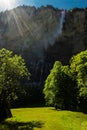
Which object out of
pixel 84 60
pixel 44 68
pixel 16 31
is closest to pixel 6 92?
pixel 84 60

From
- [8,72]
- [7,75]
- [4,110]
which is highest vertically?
[8,72]

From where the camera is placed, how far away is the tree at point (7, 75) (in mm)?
44888

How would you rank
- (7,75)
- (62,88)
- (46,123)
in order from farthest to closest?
(62,88)
(7,75)
(46,123)

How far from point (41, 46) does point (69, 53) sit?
15.1m

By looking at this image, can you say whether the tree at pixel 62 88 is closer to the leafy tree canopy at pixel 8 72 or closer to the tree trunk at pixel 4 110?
the tree trunk at pixel 4 110

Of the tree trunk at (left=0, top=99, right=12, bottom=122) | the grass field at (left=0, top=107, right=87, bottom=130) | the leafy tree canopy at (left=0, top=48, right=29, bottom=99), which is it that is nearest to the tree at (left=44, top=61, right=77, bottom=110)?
the tree trunk at (left=0, top=99, right=12, bottom=122)

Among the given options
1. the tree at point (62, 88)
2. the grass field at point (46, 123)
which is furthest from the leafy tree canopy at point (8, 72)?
the tree at point (62, 88)

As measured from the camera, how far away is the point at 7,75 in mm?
45344

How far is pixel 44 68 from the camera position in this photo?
153m

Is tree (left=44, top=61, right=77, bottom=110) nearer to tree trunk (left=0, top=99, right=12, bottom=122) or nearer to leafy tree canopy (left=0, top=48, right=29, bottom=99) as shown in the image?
tree trunk (left=0, top=99, right=12, bottom=122)

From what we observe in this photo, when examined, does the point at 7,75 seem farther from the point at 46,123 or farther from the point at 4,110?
the point at 46,123

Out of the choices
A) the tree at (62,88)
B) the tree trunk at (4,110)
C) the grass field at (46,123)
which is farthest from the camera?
the tree at (62,88)

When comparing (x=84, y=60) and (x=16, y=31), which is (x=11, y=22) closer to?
(x=16, y=31)

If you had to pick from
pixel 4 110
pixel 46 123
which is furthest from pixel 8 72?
pixel 46 123
